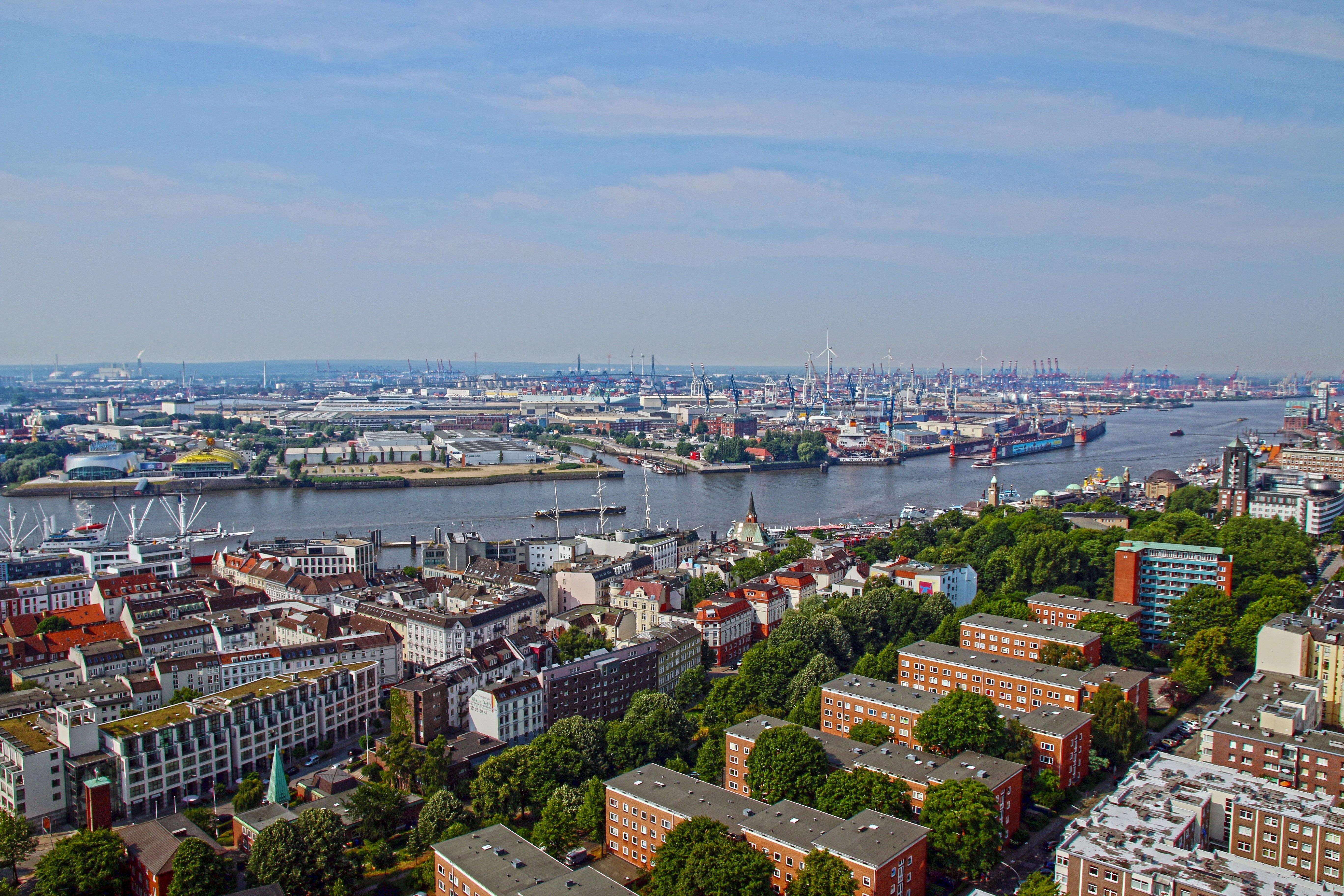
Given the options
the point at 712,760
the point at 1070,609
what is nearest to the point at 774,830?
the point at 712,760

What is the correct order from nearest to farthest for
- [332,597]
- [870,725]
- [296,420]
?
[870,725], [332,597], [296,420]

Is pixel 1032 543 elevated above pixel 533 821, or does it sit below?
above

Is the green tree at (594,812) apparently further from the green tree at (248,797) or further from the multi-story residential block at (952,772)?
the green tree at (248,797)

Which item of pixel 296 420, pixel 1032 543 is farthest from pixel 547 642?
pixel 296 420

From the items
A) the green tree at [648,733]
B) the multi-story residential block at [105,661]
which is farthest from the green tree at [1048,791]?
the multi-story residential block at [105,661]

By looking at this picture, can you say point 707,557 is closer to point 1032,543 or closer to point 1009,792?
point 1032,543

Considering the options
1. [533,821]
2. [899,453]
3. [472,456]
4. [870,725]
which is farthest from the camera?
[899,453]
